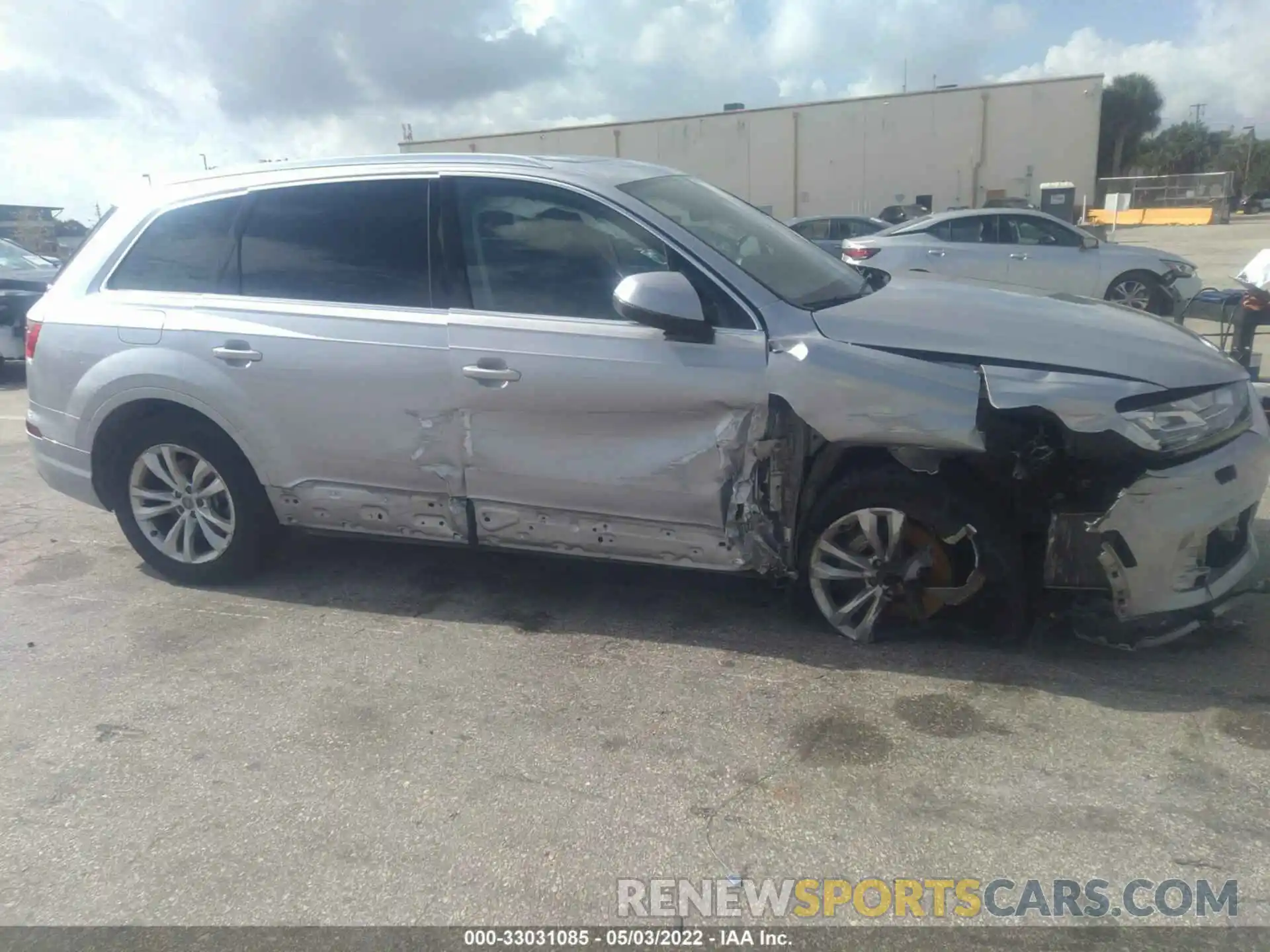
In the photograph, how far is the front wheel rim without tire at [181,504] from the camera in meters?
4.55

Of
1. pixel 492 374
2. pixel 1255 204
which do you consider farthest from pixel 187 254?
pixel 1255 204

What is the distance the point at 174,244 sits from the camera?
14.8 feet

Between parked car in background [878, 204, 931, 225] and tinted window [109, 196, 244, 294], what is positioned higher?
tinted window [109, 196, 244, 294]

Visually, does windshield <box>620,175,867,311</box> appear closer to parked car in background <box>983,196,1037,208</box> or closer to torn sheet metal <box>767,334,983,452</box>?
torn sheet metal <box>767,334,983,452</box>

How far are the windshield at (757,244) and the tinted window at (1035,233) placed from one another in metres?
9.14

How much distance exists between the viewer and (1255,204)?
53.5m

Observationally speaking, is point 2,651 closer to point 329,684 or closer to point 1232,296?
point 329,684

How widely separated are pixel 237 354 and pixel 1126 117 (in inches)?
3333

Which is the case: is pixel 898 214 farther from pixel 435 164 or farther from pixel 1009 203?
pixel 435 164

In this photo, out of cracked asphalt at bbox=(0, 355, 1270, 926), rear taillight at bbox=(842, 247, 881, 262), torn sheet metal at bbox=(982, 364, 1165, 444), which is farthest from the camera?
rear taillight at bbox=(842, 247, 881, 262)

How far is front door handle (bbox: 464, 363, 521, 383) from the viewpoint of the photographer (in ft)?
12.6

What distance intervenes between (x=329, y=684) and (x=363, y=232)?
75.9 inches

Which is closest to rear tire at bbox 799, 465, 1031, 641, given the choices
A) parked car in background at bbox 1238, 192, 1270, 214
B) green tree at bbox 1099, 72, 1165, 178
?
parked car in background at bbox 1238, 192, 1270, 214

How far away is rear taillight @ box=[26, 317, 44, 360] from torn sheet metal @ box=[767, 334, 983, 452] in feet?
11.9
